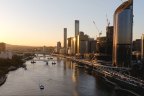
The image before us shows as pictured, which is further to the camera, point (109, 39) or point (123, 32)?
point (109, 39)

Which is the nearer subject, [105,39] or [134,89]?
[134,89]

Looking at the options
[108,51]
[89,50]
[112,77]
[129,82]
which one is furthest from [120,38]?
[89,50]

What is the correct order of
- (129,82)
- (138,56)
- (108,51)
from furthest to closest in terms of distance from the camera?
1. (108,51)
2. (138,56)
3. (129,82)

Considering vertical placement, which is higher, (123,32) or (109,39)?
(123,32)

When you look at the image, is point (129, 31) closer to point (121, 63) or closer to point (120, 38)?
point (120, 38)

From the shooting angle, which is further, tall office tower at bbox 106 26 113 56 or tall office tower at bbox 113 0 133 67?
tall office tower at bbox 106 26 113 56

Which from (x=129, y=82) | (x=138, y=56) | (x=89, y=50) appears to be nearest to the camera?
(x=129, y=82)

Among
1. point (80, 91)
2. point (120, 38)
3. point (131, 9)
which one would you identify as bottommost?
point (80, 91)

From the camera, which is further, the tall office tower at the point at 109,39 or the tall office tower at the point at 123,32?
the tall office tower at the point at 109,39
